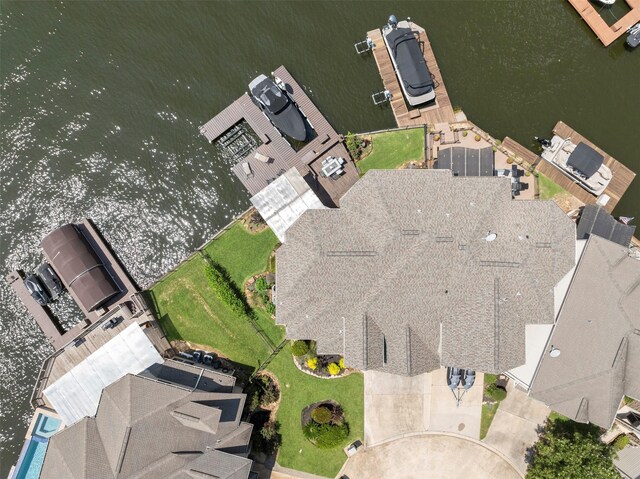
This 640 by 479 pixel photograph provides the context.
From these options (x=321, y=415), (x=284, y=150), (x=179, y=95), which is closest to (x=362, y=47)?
(x=284, y=150)

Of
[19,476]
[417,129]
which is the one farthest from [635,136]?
[19,476]


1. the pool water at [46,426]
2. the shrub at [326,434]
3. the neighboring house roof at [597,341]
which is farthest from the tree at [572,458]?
the pool water at [46,426]

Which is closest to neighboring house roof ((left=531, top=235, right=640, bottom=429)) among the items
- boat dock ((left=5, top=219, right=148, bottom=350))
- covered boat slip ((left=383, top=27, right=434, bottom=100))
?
covered boat slip ((left=383, top=27, right=434, bottom=100))

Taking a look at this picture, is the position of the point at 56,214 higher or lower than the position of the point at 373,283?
higher

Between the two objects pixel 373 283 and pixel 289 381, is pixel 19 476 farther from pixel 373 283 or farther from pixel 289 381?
pixel 373 283

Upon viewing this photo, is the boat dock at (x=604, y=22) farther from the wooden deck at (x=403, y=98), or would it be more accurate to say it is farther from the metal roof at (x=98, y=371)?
the metal roof at (x=98, y=371)
